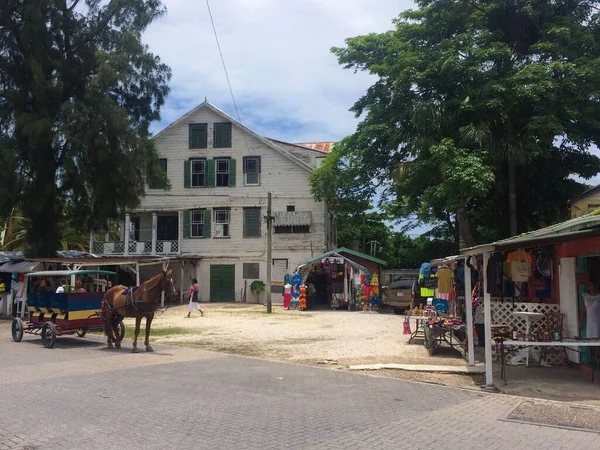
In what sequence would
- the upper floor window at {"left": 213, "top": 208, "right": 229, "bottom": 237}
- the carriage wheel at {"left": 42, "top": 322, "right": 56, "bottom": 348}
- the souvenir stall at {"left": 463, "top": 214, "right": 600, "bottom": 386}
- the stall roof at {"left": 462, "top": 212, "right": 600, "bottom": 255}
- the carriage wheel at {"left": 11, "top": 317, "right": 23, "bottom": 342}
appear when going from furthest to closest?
the upper floor window at {"left": 213, "top": 208, "right": 229, "bottom": 237}, the carriage wheel at {"left": 11, "top": 317, "right": 23, "bottom": 342}, the carriage wheel at {"left": 42, "top": 322, "right": 56, "bottom": 348}, the souvenir stall at {"left": 463, "top": 214, "right": 600, "bottom": 386}, the stall roof at {"left": 462, "top": 212, "right": 600, "bottom": 255}

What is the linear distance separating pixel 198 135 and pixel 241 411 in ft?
93.1

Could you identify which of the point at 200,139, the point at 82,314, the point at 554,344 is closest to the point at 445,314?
the point at 554,344

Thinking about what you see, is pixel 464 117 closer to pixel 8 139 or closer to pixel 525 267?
pixel 525 267

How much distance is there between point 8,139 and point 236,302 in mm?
14959

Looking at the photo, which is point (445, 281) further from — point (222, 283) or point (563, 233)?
point (222, 283)

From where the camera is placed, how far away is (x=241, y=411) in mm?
7406

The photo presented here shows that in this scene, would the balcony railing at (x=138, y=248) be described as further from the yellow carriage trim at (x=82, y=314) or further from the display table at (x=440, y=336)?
the display table at (x=440, y=336)

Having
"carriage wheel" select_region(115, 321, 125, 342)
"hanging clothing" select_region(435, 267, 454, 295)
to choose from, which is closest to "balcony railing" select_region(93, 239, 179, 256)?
"carriage wheel" select_region(115, 321, 125, 342)

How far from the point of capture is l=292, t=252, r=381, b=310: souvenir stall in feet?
90.9

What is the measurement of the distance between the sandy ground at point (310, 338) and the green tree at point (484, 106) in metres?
6.37

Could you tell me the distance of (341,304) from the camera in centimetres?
2872

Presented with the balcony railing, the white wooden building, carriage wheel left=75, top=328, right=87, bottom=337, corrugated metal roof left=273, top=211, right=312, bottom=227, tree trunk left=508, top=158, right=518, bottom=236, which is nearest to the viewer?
carriage wheel left=75, top=328, right=87, bottom=337

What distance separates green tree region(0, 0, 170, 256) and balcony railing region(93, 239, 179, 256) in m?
6.37

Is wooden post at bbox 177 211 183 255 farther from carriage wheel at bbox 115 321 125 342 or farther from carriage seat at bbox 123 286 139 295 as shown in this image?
carriage seat at bbox 123 286 139 295
